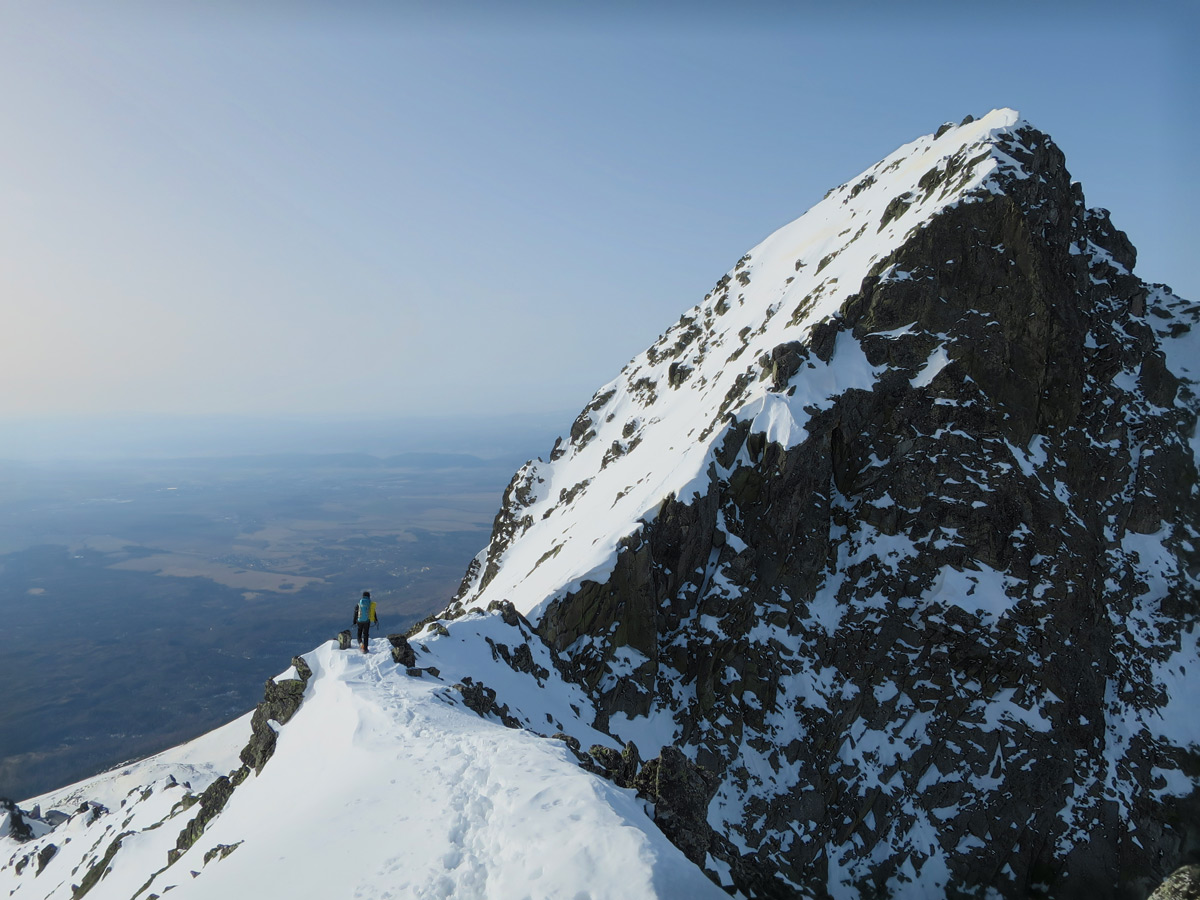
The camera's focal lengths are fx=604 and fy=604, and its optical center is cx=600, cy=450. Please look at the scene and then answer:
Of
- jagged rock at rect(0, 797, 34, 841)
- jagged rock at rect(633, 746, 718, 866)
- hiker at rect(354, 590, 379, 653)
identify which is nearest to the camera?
jagged rock at rect(633, 746, 718, 866)

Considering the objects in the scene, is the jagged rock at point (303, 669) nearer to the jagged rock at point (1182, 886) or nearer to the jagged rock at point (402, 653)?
the jagged rock at point (402, 653)

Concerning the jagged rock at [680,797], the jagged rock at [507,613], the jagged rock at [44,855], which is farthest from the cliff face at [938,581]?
the jagged rock at [44,855]

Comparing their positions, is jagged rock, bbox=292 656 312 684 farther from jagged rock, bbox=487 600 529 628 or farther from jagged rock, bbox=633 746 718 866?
jagged rock, bbox=633 746 718 866

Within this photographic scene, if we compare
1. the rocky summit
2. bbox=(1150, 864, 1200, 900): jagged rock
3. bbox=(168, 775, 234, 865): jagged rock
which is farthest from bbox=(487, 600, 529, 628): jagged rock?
bbox=(1150, 864, 1200, 900): jagged rock

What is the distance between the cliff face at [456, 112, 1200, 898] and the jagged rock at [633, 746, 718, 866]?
55.5 feet

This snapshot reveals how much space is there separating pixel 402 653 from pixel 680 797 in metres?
12.5

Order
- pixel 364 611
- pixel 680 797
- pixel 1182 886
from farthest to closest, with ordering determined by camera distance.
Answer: pixel 364 611 → pixel 680 797 → pixel 1182 886

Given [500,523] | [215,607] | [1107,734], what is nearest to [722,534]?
[1107,734]

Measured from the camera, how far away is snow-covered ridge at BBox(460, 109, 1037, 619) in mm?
42562

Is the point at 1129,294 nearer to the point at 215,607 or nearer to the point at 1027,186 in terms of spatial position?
the point at 1027,186

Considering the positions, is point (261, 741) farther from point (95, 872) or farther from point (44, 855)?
point (44, 855)

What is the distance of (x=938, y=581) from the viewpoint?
40.5 metres

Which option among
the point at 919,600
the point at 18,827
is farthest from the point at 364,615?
the point at 18,827

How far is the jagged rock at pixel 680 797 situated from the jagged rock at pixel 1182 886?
8.75 metres
